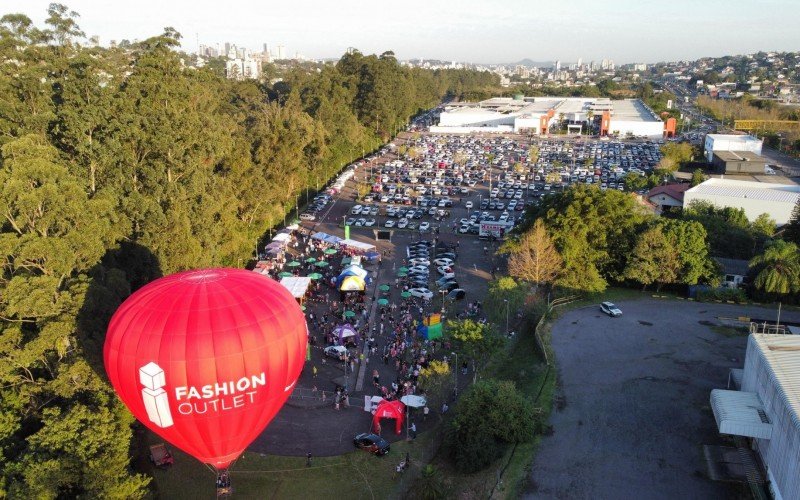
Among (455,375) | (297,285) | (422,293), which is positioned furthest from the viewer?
(422,293)

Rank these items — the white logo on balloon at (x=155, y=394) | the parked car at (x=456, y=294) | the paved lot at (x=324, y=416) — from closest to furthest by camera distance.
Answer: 1. the white logo on balloon at (x=155, y=394)
2. the paved lot at (x=324, y=416)
3. the parked car at (x=456, y=294)

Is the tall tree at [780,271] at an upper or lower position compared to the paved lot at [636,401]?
upper

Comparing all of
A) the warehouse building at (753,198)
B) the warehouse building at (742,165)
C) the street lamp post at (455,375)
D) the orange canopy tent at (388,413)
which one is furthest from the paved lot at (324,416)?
the warehouse building at (742,165)

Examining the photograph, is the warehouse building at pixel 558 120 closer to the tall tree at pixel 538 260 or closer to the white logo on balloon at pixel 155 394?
the tall tree at pixel 538 260

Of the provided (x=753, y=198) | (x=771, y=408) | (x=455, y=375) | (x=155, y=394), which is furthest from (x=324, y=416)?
(x=753, y=198)

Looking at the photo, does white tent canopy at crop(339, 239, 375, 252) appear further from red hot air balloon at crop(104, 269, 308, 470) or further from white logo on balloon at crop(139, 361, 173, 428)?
white logo on balloon at crop(139, 361, 173, 428)

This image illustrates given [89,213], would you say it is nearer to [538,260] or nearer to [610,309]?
[538,260]

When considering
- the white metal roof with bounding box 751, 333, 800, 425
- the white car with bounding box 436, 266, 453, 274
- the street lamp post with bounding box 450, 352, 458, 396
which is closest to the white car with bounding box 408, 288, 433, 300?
the white car with bounding box 436, 266, 453, 274
